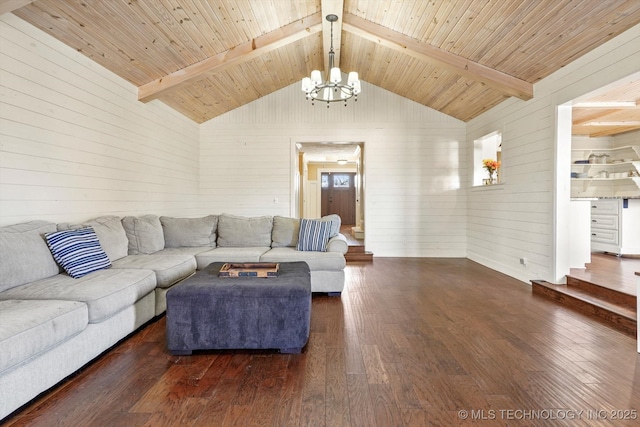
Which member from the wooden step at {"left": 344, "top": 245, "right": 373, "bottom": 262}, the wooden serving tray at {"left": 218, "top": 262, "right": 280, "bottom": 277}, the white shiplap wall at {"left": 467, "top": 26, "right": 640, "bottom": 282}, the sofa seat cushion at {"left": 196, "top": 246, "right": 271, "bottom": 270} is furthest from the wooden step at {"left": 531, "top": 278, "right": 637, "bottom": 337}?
the sofa seat cushion at {"left": 196, "top": 246, "right": 271, "bottom": 270}

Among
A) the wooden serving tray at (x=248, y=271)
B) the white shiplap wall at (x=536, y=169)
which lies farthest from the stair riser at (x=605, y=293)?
the wooden serving tray at (x=248, y=271)

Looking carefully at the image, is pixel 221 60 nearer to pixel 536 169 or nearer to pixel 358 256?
pixel 358 256

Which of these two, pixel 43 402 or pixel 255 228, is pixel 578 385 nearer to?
pixel 43 402

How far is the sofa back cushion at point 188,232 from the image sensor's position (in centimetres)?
430

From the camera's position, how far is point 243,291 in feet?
7.59

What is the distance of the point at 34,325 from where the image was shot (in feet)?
5.49

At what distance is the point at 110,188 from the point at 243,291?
274 cm

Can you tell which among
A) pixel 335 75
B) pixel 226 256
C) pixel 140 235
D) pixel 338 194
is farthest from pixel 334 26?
pixel 338 194

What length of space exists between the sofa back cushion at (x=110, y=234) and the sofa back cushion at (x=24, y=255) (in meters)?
0.34

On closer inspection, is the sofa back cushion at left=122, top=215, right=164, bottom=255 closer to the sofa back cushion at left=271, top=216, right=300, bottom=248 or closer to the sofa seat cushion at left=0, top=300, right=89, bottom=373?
the sofa back cushion at left=271, top=216, right=300, bottom=248

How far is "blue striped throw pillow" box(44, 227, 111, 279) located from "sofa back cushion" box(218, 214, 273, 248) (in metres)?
1.70

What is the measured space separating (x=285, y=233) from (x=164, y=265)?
70.0 inches

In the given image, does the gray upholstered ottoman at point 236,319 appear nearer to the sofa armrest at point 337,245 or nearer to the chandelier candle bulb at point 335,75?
the sofa armrest at point 337,245

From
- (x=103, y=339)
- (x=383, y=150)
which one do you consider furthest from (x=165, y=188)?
(x=383, y=150)
